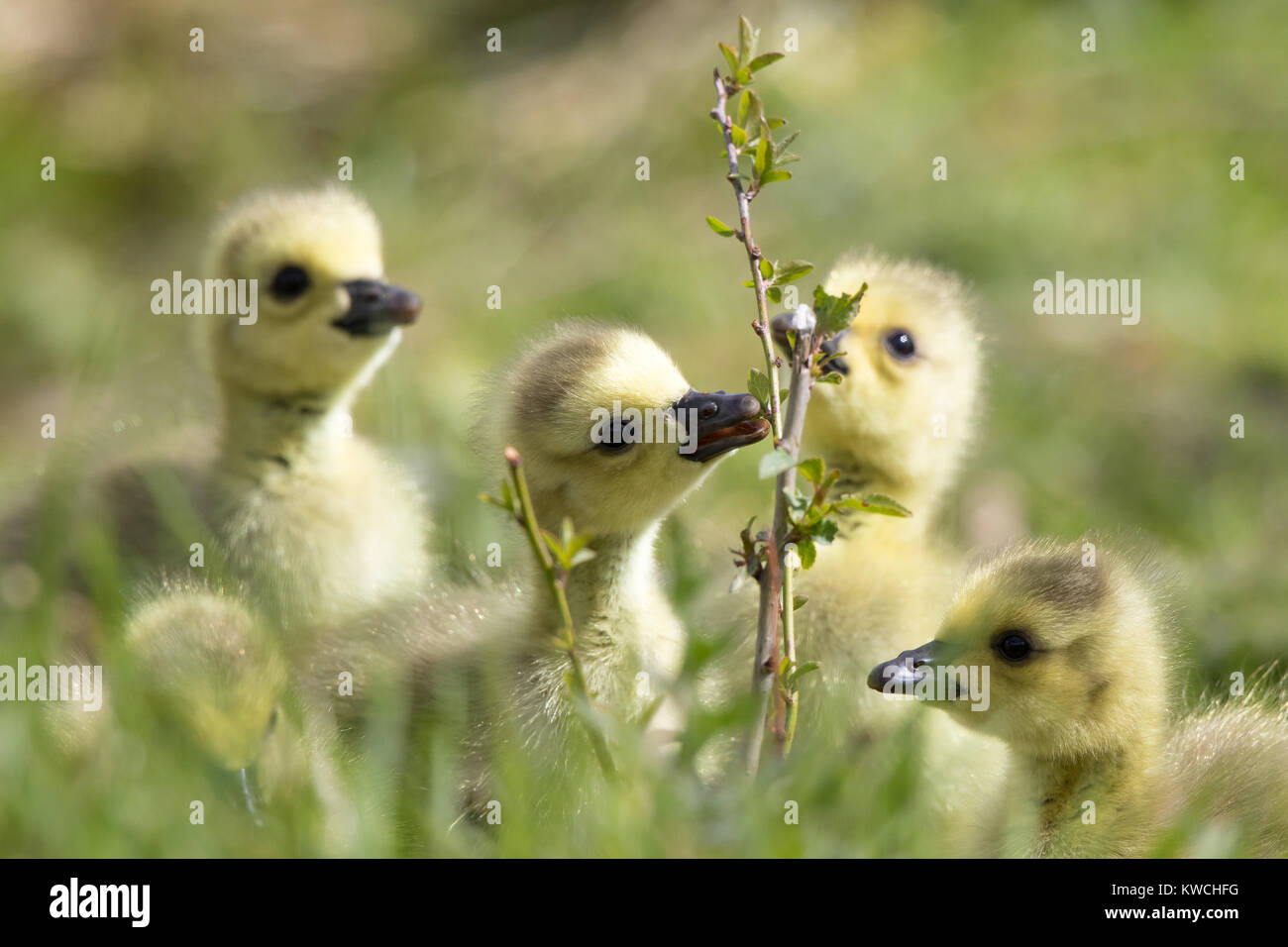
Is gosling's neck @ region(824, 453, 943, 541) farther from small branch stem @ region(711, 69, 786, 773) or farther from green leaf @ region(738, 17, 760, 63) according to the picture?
green leaf @ region(738, 17, 760, 63)

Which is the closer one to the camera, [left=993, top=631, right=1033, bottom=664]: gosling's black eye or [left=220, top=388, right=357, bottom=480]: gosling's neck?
[left=993, top=631, right=1033, bottom=664]: gosling's black eye

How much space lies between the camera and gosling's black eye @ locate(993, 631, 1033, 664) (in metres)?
2.64

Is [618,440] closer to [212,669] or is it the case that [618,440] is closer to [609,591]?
[609,591]

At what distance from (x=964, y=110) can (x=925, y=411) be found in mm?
4255

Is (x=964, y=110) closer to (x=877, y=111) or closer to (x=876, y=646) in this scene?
(x=877, y=111)

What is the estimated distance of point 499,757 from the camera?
2.34 metres

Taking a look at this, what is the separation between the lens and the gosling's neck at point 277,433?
12.4ft

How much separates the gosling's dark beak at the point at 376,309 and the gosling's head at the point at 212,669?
3.56ft

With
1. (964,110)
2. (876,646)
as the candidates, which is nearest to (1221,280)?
(964,110)

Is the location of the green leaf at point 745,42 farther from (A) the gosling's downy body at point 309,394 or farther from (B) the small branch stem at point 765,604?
(A) the gosling's downy body at point 309,394

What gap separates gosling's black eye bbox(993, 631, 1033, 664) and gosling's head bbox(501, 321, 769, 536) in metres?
0.62

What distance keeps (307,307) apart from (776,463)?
2070 millimetres
